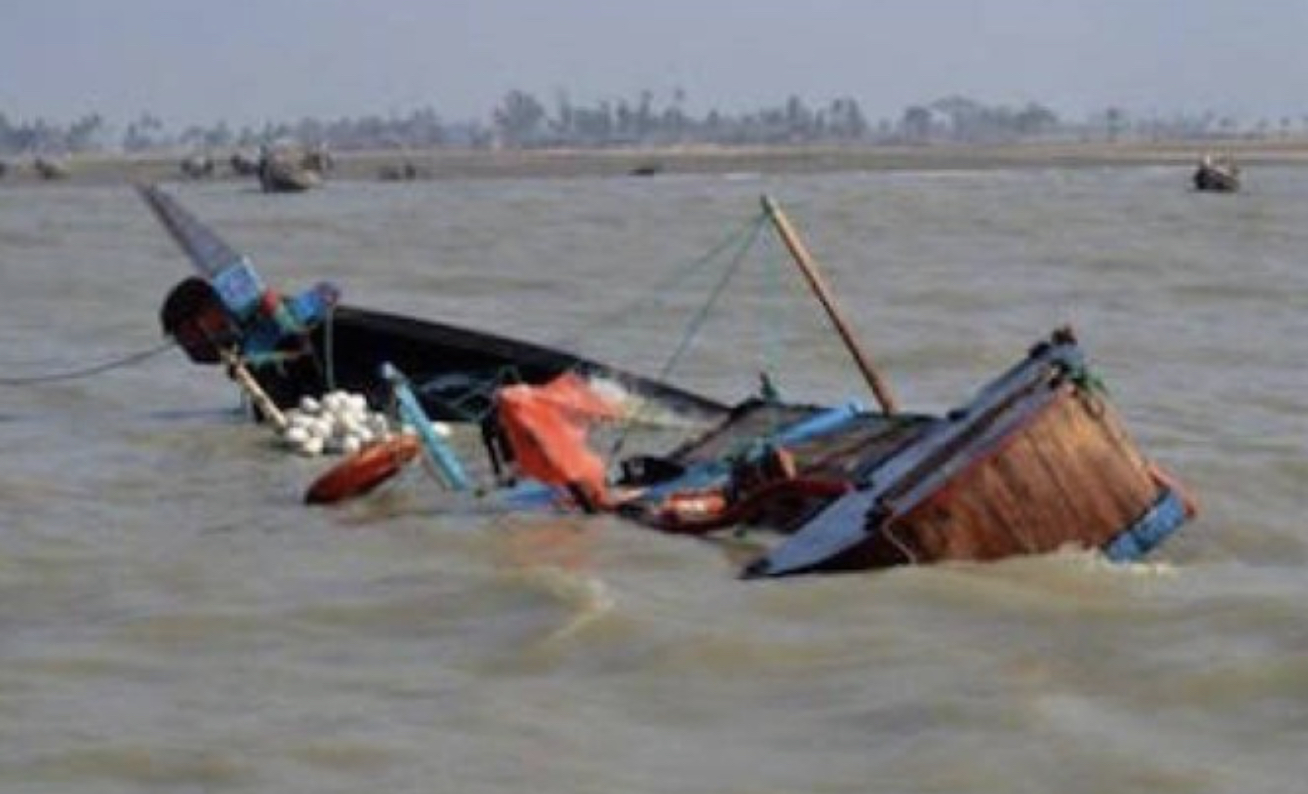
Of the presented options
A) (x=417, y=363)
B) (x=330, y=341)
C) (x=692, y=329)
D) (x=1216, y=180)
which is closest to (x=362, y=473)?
(x=417, y=363)

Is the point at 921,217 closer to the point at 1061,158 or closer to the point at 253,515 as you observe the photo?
the point at 253,515

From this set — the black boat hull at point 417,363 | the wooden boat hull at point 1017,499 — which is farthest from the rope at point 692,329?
the wooden boat hull at point 1017,499

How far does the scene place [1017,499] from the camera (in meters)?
10.4

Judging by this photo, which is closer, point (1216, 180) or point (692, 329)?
point (692, 329)

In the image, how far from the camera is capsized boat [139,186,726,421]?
16719mm

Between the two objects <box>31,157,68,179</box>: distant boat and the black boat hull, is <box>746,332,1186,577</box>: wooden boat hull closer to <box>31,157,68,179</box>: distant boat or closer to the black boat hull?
the black boat hull

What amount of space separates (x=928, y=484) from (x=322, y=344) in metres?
7.79

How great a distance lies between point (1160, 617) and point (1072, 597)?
413 millimetres

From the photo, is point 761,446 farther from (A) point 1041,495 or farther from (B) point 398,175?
(B) point 398,175

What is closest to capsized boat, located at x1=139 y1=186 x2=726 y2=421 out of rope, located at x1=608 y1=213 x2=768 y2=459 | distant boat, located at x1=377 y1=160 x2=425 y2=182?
rope, located at x1=608 y1=213 x2=768 y2=459

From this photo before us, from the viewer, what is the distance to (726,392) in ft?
62.9

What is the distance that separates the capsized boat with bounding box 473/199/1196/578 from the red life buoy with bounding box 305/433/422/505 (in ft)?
2.61

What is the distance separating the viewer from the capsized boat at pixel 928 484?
408 inches

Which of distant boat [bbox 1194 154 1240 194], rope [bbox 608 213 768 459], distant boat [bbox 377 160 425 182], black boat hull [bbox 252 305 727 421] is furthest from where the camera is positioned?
distant boat [bbox 377 160 425 182]
